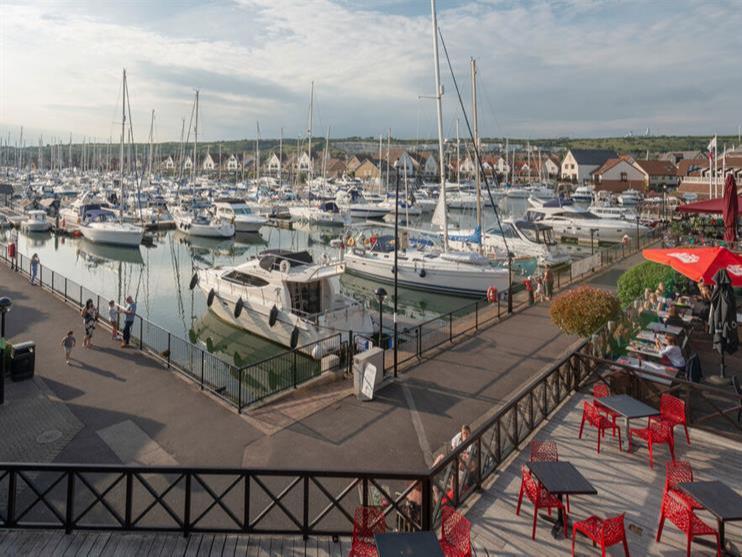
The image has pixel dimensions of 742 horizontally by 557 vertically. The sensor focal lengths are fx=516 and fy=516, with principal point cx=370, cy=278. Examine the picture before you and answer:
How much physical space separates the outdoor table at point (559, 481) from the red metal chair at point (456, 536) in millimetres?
1223

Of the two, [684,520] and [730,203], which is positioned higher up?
[730,203]

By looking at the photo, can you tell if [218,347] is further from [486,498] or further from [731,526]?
[731,526]

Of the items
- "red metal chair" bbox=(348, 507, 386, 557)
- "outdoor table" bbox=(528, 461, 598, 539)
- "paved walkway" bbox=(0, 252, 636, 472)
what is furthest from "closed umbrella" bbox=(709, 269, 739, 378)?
"red metal chair" bbox=(348, 507, 386, 557)

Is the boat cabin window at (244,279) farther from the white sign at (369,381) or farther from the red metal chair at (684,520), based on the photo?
the red metal chair at (684,520)

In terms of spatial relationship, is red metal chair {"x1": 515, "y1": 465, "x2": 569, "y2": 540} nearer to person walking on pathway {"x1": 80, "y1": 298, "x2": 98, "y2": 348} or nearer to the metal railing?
Answer: the metal railing

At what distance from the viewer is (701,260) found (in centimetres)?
1090

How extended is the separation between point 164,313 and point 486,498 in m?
24.1

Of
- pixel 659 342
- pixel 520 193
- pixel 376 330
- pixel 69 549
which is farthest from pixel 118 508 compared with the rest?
pixel 520 193

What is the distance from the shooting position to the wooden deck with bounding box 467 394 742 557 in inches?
255

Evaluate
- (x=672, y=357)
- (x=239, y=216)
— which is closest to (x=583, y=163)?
(x=239, y=216)

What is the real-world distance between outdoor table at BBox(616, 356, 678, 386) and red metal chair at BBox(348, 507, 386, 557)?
250 inches

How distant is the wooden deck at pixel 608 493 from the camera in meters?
6.48

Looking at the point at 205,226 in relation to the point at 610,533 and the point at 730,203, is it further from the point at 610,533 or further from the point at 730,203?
the point at 610,533

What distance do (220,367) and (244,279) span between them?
531 cm
